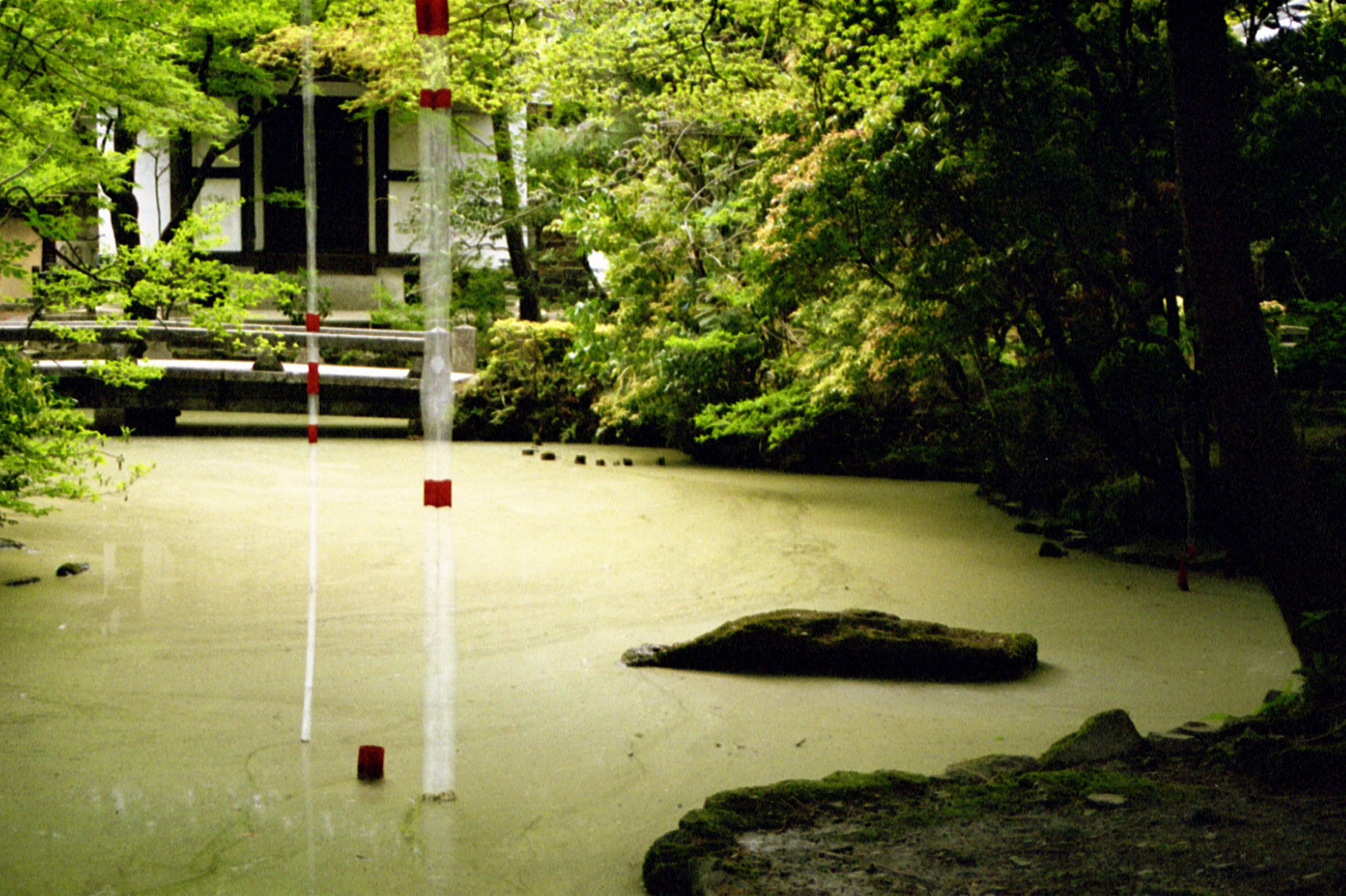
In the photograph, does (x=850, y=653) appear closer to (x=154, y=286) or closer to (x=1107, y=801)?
(x=1107, y=801)

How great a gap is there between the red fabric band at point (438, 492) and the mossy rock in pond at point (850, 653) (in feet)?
8.03

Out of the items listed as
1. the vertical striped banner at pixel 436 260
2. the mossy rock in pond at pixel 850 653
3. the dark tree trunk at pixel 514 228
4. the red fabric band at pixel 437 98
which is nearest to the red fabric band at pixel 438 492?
the vertical striped banner at pixel 436 260

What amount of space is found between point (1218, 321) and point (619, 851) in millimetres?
2667

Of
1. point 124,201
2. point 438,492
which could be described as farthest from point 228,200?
point 438,492

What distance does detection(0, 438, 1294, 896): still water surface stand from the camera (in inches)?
164

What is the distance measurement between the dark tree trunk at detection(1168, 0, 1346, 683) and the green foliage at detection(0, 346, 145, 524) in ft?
20.6

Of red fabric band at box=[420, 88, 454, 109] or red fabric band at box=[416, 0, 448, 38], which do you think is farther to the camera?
red fabric band at box=[420, 88, 454, 109]

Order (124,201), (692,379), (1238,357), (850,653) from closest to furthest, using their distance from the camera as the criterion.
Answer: (1238,357)
(850,653)
(692,379)
(124,201)

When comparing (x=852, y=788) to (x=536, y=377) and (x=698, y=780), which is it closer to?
(x=698, y=780)

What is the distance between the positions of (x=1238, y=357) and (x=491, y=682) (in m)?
3.59

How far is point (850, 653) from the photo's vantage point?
633 centimetres

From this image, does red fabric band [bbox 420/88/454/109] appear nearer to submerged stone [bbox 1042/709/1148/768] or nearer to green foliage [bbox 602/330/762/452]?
submerged stone [bbox 1042/709/1148/768]

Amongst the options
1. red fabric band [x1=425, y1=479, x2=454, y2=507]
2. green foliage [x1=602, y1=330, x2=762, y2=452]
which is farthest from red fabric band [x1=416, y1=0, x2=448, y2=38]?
green foliage [x1=602, y1=330, x2=762, y2=452]

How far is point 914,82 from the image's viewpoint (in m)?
9.35
